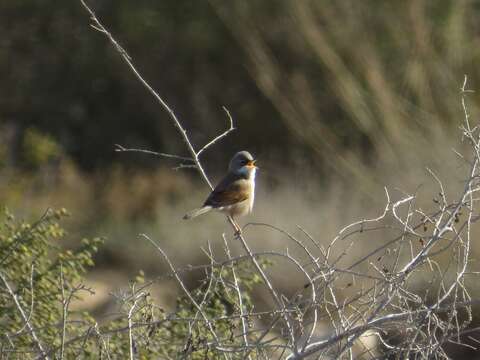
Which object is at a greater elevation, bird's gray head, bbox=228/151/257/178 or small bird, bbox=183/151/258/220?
bird's gray head, bbox=228/151/257/178

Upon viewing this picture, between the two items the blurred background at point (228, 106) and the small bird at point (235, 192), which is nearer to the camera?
the small bird at point (235, 192)

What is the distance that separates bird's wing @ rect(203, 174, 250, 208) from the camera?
7141 millimetres

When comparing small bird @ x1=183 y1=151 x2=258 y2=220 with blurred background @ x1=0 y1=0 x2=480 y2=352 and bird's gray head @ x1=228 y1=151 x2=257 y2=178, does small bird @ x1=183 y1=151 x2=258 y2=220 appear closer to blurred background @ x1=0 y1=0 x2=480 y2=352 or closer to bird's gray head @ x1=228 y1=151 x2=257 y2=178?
bird's gray head @ x1=228 y1=151 x2=257 y2=178

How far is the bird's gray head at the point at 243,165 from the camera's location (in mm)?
7410

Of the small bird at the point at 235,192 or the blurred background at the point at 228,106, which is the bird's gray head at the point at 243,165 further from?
the blurred background at the point at 228,106

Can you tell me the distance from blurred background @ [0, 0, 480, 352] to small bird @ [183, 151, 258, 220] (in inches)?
151

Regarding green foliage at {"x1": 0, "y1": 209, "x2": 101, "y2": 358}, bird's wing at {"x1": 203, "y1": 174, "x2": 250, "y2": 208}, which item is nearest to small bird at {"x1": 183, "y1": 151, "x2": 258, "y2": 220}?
bird's wing at {"x1": 203, "y1": 174, "x2": 250, "y2": 208}

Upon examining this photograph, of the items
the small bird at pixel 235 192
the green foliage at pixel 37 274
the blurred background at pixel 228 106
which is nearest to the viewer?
the green foliage at pixel 37 274

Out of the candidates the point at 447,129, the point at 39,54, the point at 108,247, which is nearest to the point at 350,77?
the point at 447,129

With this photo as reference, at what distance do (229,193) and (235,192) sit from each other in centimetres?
6

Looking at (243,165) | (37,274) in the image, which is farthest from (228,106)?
(37,274)

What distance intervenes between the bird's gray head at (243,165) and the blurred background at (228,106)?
3.79 metres

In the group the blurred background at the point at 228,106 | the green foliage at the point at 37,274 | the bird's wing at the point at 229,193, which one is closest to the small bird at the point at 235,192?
the bird's wing at the point at 229,193

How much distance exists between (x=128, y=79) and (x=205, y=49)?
1551 mm
